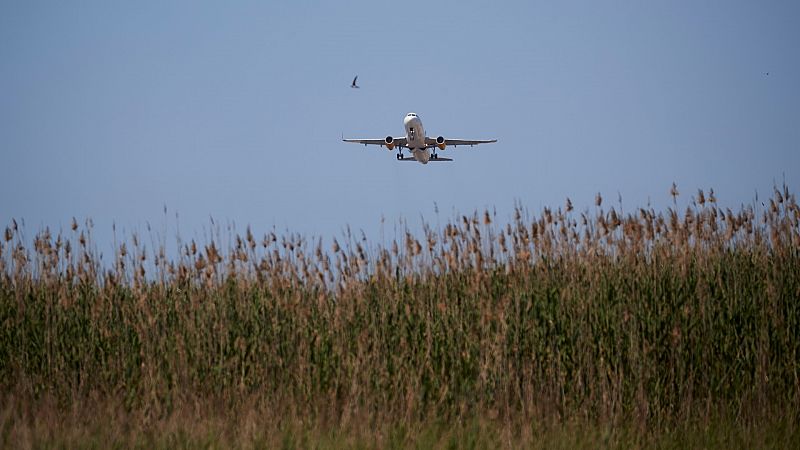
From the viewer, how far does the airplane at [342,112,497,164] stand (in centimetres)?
3484

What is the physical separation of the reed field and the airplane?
24791 millimetres

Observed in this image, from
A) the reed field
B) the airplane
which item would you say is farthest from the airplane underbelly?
the reed field

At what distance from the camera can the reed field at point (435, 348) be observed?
8.05 meters

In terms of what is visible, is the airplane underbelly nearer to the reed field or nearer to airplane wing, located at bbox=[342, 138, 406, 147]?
airplane wing, located at bbox=[342, 138, 406, 147]

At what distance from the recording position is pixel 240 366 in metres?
9.02

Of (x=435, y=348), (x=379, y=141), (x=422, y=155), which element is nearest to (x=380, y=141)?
(x=379, y=141)

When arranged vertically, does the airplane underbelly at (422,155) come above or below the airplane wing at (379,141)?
below

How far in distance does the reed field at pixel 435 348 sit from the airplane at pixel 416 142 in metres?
24.8

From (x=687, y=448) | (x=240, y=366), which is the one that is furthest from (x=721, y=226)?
(x=240, y=366)

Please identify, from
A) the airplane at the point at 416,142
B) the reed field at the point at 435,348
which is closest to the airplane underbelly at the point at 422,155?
the airplane at the point at 416,142

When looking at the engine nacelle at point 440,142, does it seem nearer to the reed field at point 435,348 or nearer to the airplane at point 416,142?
the airplane at point 416,142

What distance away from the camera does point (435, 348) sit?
29.1ft

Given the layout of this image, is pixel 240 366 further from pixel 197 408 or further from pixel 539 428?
pixel 539 428

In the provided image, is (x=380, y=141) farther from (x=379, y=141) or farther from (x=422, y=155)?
(x=422, y=155)
